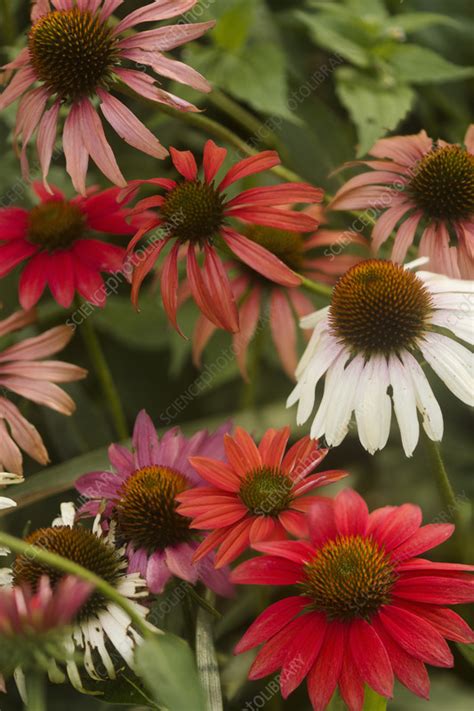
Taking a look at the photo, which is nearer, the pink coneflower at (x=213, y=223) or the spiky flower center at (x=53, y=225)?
the pink coneflower at (x=213, y=223)

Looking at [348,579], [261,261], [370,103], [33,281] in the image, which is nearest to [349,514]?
[348,579]

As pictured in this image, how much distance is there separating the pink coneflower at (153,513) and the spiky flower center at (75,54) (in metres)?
0.22

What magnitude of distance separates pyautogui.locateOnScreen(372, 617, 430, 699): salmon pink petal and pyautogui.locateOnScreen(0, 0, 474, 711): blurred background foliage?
158 millimetres

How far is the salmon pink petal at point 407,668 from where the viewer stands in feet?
1.48

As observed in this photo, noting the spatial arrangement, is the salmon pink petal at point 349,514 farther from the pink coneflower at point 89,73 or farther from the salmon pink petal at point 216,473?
the pink coneflower at point 89,73

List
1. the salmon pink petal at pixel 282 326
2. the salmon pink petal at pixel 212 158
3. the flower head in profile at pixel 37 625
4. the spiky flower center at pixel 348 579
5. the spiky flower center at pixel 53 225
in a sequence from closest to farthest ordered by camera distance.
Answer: the flower head in profile at pixel 37 625
the spiky flower center at pixel 348 579
the salmon pink petal at pixel 212 158
the spiky flower center at pixel 53 225
the salmon pink petal at pixel 282 326

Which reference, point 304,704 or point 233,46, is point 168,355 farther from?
point 304,704

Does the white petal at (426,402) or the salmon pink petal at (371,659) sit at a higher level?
the white petal at (426,402)

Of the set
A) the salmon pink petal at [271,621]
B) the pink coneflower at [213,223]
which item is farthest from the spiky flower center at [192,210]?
the salmon pink petal at [271,621]

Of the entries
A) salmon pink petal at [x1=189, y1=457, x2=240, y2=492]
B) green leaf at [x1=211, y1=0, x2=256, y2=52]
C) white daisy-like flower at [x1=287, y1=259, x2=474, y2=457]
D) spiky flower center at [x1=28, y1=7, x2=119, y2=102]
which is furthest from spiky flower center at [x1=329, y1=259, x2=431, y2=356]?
green leaf at [x1=211, y1=0, x2=256, y2=52]

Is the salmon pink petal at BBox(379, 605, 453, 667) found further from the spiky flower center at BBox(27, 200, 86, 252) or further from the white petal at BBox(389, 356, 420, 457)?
the spiky flower center at BBox(27, 200, 86, 252)

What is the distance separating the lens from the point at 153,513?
0.54m

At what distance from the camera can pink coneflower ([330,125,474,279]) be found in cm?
61

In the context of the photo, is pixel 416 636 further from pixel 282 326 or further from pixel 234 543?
pixel 282 326
